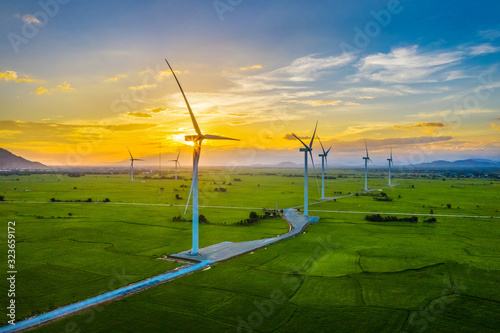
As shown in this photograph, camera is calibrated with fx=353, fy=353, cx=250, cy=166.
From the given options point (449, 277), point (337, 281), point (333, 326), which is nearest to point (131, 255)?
point (337, 281)

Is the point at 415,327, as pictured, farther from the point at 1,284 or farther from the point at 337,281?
the point at 1,284

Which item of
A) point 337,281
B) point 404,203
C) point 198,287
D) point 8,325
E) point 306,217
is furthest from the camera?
point 404,203

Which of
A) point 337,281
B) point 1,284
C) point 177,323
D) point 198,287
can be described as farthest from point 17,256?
point 337,281

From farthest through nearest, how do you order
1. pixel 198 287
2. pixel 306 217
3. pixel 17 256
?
pixel 306 217 → pixel 17 256 → pixel 198 287

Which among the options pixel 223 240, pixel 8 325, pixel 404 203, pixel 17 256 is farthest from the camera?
pixel 404 203

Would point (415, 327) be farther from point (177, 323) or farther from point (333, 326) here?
point (177, 323)

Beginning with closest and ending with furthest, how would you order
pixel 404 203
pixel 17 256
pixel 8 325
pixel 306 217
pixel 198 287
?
pixel 8 325 < pixel 198 287 < pixel 17 256 < pixel 306 217 < pixel 404 203

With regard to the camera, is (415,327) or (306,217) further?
(306,217)

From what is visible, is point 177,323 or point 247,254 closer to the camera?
point 177,323

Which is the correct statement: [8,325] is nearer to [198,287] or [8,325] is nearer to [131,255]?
[198,287]
